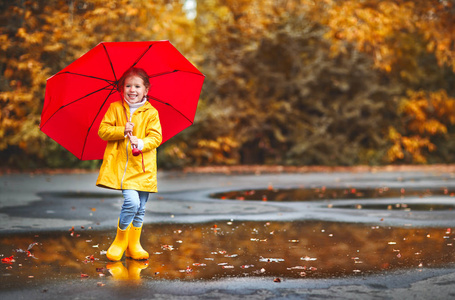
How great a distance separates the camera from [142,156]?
20.6ft

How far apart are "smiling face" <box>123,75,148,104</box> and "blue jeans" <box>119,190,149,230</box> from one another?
0.82 metres

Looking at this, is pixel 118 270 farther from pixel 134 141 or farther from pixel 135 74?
pixel 135 74

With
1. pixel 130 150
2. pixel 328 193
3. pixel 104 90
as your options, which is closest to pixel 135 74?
pixel 104 90

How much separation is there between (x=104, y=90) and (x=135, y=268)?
5.56 ft

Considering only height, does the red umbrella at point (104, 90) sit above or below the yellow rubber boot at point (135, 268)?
above

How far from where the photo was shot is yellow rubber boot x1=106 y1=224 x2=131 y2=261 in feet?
21.2

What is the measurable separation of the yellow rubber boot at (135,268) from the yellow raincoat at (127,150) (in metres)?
0.66

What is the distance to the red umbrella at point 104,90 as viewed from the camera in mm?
6512

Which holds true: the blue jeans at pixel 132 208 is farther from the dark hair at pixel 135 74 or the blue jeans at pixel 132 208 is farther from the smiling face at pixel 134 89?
the dark hair at pixel 135 74

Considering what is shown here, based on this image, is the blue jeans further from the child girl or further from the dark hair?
the dark hair

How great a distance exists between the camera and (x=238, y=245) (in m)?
7.46

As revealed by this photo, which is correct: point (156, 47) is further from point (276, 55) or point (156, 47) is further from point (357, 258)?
point (276, 55)

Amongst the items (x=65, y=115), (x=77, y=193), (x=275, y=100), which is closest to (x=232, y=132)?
(x=275, y=100)

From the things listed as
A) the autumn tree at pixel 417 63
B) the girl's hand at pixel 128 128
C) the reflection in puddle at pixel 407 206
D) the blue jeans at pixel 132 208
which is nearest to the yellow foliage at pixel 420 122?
the autumn tree at pixel 417 63
